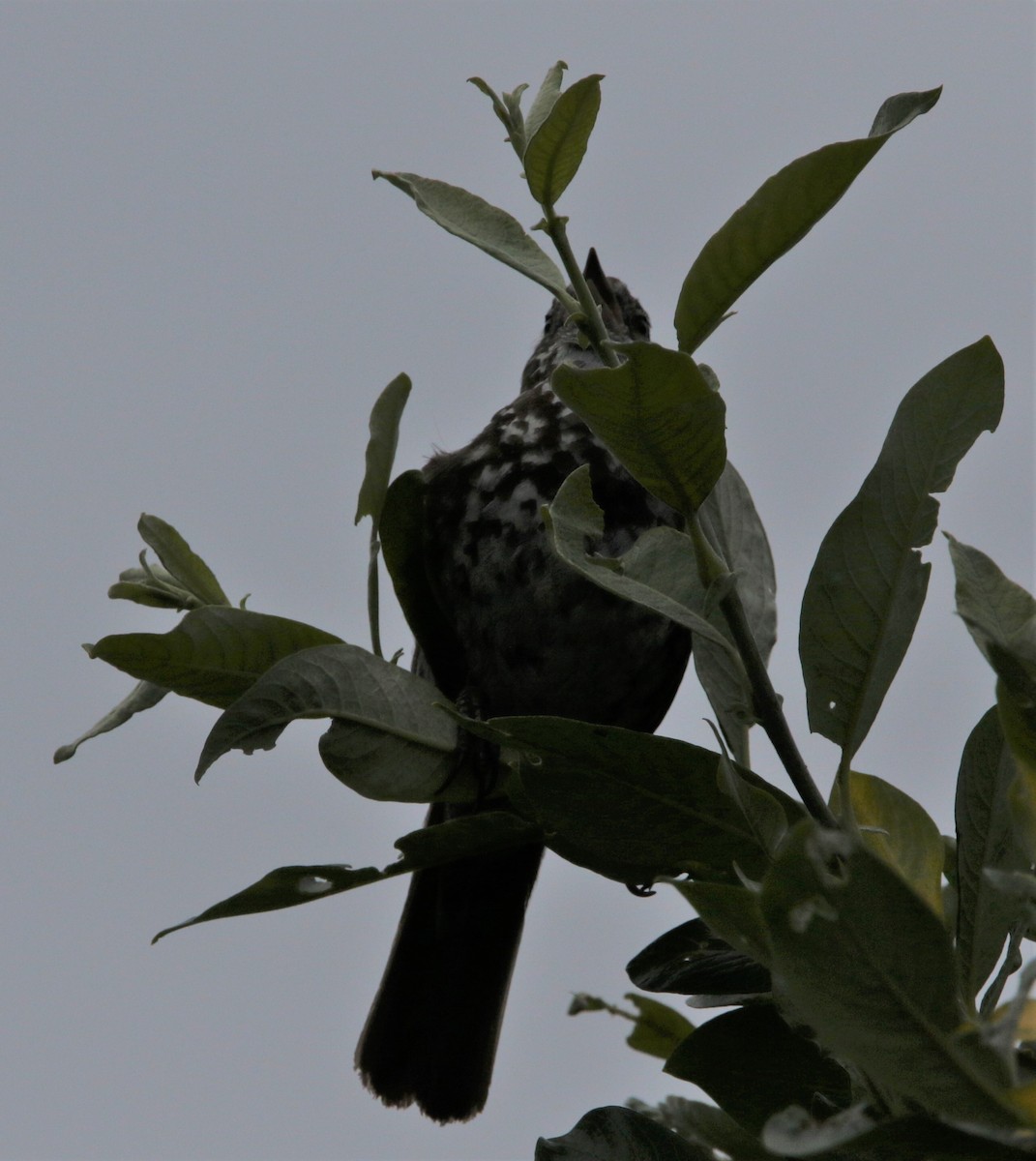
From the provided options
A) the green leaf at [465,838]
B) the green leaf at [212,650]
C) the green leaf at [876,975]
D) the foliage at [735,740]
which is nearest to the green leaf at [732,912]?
the foliage at [735,740]

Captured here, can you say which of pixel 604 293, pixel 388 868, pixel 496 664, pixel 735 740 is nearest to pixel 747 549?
pixel 735 740

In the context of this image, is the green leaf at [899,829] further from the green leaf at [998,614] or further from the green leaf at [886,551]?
the green leaf at [998,614]

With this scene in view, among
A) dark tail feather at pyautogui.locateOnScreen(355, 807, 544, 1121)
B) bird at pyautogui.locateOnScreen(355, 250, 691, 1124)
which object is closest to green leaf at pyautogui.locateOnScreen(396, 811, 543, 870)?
bird at pyautogui.locateOnScreen(355, 250, 691, 1124)

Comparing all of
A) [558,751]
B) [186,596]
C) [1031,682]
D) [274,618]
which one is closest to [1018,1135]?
[1031,682]

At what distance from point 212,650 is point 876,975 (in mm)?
1040

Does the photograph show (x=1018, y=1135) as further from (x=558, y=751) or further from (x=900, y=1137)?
(x=558, y=751)

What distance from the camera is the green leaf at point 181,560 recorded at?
2.17 meters

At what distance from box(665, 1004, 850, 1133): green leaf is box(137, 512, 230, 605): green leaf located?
39.4 inches

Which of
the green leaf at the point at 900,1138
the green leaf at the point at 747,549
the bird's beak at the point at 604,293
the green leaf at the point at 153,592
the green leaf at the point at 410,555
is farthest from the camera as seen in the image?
the bird's beak at the point at 604,293

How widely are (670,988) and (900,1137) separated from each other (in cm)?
73

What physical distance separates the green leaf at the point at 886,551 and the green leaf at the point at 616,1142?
1.59ft

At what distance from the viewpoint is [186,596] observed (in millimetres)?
2289

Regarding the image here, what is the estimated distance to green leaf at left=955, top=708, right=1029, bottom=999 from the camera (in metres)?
1.55

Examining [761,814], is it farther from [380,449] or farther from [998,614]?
[380,449]
